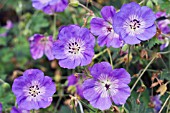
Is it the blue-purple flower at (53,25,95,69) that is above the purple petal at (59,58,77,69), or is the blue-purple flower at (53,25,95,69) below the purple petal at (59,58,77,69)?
above

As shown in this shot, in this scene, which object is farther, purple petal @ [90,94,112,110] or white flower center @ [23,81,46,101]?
white flower center @ [23,81,46,101]

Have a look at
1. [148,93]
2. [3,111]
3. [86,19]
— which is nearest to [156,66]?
[148,93]

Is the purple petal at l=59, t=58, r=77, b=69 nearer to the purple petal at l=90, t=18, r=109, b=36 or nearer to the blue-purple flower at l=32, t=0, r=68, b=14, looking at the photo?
the purple petal at l=90, t=18, r=109, b=36

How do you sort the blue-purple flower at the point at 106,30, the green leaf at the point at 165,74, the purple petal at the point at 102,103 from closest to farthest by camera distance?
the purple petal at the point at 102,103 → the blue-purple flower at the point at 106,30 → the green leaf at the point at 165,74

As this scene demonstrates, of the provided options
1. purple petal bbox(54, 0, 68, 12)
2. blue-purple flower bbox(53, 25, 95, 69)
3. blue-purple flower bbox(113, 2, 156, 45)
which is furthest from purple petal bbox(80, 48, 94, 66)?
purple petal bbox(54, 0, 68, 12)

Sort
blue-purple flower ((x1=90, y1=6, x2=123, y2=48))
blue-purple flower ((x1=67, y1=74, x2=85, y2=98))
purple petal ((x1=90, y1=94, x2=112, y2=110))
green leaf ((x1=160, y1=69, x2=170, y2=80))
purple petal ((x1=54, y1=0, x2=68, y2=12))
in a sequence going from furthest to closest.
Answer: blue-purple flower ((x1=67, y1=74, x2=85, y2=98)) < purple petal ((x1=54, y1=0, x2=68, y2=12)) < green leaf ((x1=160, y1=69, x2=170, y2=80)) < blue-purple flower ((x1=90, y1=6, x2=123, y2=48)) < purple petal ((x1=90, y1=94, x2=112, y2=110))

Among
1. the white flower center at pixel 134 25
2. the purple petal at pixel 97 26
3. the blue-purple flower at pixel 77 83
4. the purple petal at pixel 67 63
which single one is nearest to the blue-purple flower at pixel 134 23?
the white flower center at pixel 134 25

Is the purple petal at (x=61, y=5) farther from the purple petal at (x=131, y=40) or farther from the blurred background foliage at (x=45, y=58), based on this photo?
the purple petal at (x=131, y=40)
